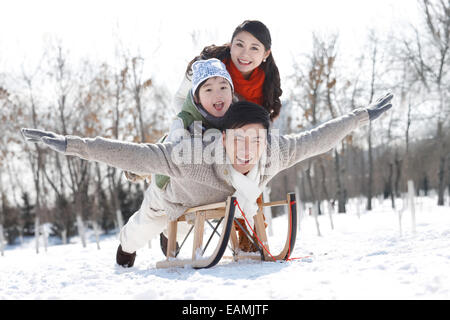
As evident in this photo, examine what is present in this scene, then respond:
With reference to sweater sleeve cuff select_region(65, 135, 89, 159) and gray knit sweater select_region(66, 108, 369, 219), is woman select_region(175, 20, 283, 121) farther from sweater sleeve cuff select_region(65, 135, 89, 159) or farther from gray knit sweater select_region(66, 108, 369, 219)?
sweater sleeve cuff select_region(65, 135, 89, 159)

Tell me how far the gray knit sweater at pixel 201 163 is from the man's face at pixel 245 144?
2.6 inches

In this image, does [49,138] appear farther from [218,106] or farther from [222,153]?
[218,106]

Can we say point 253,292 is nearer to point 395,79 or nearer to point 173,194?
point 173,194

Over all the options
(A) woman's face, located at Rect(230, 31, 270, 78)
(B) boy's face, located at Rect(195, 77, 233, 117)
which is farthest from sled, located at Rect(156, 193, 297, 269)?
(A) woman's face, located at Rect(230, 31, 270, 78)

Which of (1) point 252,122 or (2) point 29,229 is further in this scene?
(2) point 29,229

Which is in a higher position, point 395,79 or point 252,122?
point 395,79

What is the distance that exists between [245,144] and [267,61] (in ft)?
3.87

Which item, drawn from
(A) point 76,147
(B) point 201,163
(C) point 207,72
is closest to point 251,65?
(C) point 207,72

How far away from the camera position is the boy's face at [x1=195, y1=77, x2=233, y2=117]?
2828 mm

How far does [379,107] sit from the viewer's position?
2.93 metres

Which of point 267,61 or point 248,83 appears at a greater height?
point 267,61

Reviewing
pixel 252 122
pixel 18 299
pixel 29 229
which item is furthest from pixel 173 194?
pixel 29 229
